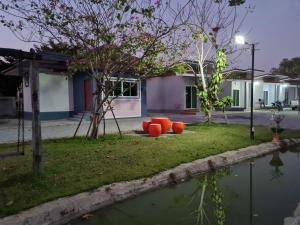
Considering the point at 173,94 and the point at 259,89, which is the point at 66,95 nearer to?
the point at 173,94

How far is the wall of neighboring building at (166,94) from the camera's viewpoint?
25.9 m

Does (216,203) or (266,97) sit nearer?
(216,203)

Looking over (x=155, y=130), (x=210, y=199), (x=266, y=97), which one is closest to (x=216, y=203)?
(x=210, y=199)

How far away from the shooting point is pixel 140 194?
610 centimetres

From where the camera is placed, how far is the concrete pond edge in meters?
4.58

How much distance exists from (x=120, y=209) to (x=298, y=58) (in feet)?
198

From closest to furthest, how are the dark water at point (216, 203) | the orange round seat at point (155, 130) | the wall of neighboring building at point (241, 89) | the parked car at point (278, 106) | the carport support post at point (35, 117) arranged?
1. the dark water at point (216, 203)
2. the carport support post at point (35, 117)
3. the orange round seat at point (155, 130)
4. the parked car at point (278, 106)
5. the wall of neighboring building at point (241, 89)


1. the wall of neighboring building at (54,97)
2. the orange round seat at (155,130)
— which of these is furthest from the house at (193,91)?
the orange round seat at (155,130)

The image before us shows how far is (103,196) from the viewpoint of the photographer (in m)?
5.57

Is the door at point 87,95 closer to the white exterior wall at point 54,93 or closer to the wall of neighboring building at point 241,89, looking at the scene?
the white exterior wall at point 54,93

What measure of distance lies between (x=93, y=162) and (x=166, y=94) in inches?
789

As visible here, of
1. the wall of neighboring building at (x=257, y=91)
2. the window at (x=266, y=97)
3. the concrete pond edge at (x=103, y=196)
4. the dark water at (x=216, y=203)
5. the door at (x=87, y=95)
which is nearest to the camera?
the concrete pond edge at (x=103, y=196)

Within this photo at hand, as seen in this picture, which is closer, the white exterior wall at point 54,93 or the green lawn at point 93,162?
the green lawn at point 93,162

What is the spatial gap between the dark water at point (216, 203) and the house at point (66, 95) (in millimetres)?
11092
